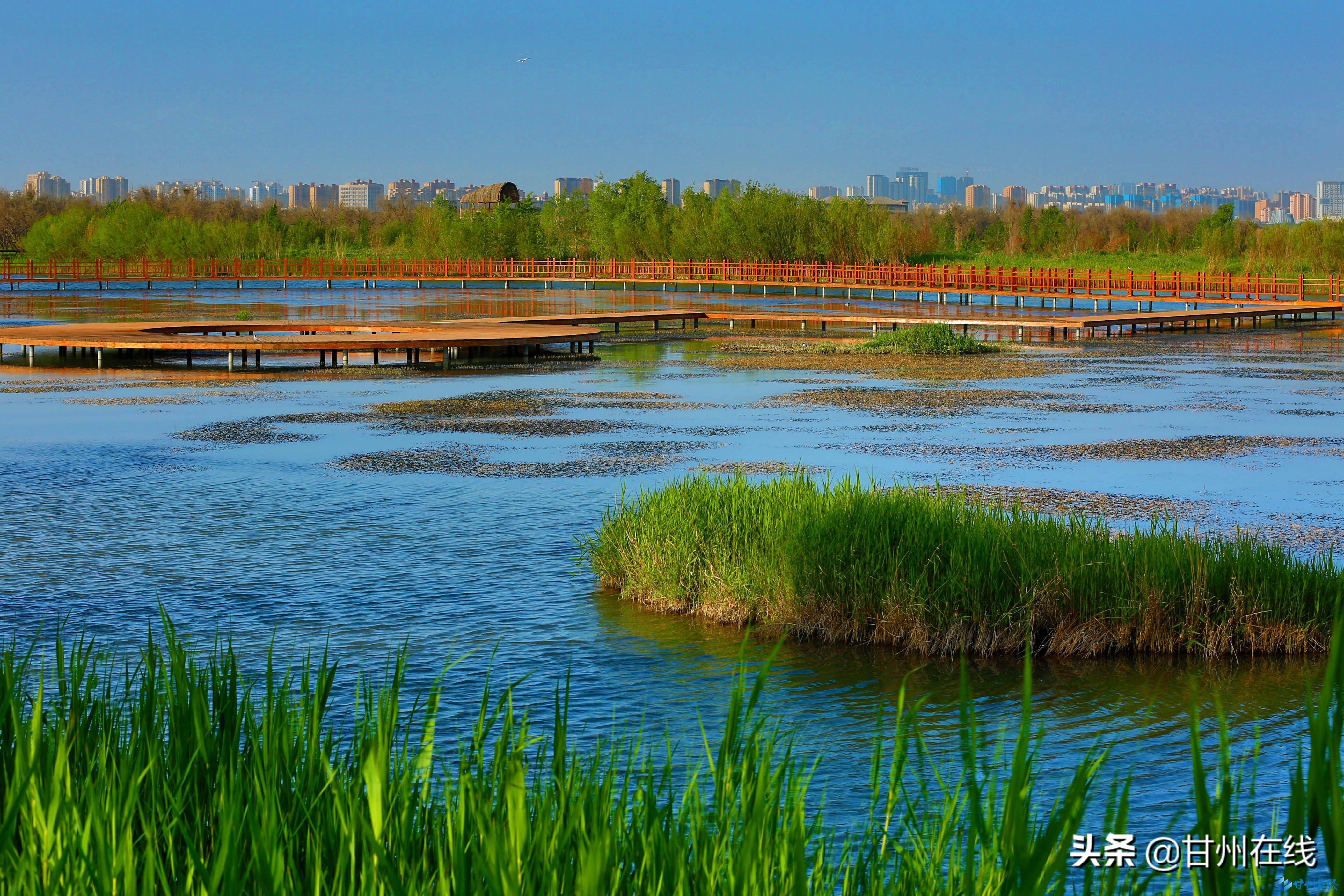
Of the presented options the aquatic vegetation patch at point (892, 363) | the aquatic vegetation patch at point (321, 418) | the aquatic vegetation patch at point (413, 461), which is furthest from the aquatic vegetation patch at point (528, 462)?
the aquatic vegetation patch at point (892, 363)

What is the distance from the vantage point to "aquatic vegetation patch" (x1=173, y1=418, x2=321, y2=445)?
43.4ft

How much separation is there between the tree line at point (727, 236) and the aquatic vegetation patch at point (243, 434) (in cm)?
4292

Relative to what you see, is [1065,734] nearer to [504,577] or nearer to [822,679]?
[822,679]

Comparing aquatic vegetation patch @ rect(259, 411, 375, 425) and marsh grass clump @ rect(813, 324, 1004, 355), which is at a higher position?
marsh grass clump @ rect(813, 324, 1004, 355)

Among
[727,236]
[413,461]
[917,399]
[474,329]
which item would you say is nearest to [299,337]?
[474,329]

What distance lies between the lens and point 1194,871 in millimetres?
2178

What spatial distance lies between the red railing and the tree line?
1.63 m

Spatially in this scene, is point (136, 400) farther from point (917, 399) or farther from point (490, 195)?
point (490, 195)

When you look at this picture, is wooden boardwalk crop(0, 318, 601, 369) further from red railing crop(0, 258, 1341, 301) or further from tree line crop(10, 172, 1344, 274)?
tree line crop(10, 172, 1344, 274)

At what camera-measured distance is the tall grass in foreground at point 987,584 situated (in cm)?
673

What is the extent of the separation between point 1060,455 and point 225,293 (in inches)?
1541

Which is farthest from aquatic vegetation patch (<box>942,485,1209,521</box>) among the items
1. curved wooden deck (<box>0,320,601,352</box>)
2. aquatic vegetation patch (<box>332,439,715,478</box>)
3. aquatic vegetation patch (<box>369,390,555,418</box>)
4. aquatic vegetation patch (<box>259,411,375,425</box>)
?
curved wooden deck (<box>0,320,601,352</box>)

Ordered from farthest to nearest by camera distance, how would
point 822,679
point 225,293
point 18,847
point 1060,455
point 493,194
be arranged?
point 493,194
point 225,293
point 1060,455
point 822,679
point 18,847

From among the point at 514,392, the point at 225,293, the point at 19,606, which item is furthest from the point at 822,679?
the point at 225,293
